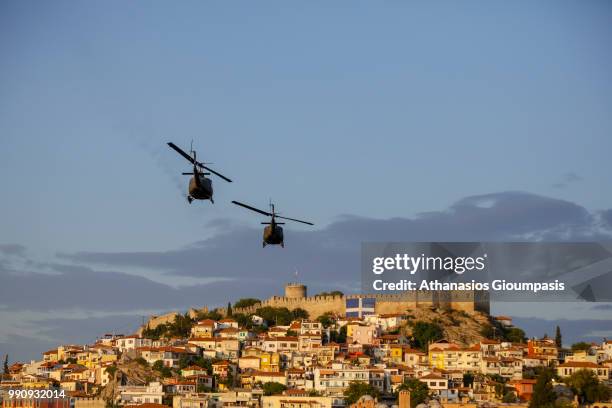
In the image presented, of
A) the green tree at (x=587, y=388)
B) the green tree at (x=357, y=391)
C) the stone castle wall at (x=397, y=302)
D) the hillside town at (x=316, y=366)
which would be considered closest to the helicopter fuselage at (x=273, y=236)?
the hillside town at (x=316, y=366)

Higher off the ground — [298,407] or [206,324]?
[206,324]

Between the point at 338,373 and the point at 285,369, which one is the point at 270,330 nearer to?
the point at 285,369

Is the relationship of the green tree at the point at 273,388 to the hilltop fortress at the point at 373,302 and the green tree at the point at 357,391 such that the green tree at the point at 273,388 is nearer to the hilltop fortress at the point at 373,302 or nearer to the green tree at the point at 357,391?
the green tree at the point at 357,391

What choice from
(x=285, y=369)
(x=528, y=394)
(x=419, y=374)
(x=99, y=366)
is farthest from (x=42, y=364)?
(x=528, y=394)

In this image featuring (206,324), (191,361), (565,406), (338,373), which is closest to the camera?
(565,406)

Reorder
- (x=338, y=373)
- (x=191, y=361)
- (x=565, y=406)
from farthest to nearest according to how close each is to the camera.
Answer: (x=191, y=361) < (x=338, y=373) < (x=565, y=406)

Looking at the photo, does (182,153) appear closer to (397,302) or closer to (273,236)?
(273,236)

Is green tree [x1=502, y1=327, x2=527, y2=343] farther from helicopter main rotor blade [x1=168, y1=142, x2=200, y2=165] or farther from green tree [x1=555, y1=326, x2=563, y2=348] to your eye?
helicopter main rotor blade [x1=168, y1=142, x2=200, y2=165]
